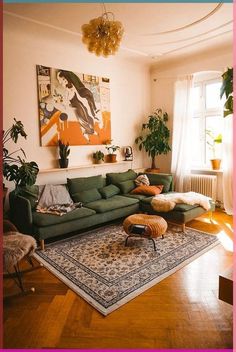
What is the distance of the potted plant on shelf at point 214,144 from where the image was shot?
4.86 meters

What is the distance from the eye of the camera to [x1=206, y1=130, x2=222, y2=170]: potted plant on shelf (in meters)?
4.86

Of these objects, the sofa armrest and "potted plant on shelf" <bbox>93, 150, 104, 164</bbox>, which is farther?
"potted plant on shelf" <bbox>93, 150, 104, 164</bbox>

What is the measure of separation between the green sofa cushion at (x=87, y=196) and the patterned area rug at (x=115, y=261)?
1.73 feet

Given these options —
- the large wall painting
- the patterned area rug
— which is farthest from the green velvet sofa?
the large wall painting

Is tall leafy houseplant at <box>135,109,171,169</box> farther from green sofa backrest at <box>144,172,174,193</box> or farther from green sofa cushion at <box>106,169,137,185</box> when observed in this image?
green sofa cushion at <box>106,169,137,185</box>

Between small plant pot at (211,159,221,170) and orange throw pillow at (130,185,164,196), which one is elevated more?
small plant pot at (211,159,221,170)

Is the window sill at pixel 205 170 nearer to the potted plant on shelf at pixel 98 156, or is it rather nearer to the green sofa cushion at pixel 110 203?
the green sofa cushion at pixel 110 203

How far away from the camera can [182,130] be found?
5.20 m

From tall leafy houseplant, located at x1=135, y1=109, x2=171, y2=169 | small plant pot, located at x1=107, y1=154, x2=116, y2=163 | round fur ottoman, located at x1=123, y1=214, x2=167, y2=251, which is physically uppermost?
tall leafy houseplant, located at x1=135, y1=109, x2=171, y2=169

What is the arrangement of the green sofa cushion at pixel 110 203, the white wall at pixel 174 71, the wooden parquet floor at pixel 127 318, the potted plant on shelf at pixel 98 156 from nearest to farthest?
the wooden parquet floor at pixel 127 318
the green sofa cushion at pixel 110 203
the white wall at pixel 174 71
the potted plant on shelf at pixel 98 156

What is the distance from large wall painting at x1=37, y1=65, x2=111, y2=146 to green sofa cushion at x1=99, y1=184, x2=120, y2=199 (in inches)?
37.7

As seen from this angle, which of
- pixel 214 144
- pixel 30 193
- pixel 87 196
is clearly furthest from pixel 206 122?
pixel 30 193

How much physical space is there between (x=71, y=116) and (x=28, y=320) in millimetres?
3307

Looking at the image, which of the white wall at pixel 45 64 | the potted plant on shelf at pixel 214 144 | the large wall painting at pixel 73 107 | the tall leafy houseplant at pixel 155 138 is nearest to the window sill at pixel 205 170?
the potted plant on shelf at pixel 214 144
